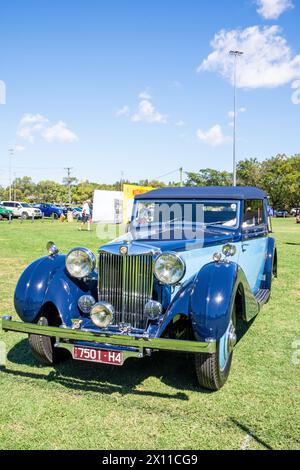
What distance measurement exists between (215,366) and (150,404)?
0.64 metres

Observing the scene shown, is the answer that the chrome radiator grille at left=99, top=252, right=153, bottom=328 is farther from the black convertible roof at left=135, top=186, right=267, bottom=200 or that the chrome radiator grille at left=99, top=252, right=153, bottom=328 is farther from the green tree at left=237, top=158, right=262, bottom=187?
the green tree at left=237, top=158, right=262, bottom=187

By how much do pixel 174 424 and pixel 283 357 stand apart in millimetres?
1932

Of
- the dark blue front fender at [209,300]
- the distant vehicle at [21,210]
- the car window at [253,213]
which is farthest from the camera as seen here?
the distant vehicle at [21,210]

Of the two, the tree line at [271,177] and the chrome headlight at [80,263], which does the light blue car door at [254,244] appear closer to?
the chrome headlight at [80,263]

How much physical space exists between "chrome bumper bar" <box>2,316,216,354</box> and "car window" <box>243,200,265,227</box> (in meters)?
2.46

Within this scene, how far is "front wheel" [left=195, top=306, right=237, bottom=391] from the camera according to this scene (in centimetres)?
369

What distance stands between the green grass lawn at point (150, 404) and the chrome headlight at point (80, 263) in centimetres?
99

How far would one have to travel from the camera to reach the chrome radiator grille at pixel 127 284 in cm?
403

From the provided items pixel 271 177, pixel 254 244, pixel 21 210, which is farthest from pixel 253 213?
pixel 271 177

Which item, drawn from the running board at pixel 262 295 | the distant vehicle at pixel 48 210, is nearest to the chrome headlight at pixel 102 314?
the running board at pixel 262 295

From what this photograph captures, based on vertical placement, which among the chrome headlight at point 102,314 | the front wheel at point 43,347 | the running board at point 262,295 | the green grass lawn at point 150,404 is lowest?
the green grass lawn at point 150,404

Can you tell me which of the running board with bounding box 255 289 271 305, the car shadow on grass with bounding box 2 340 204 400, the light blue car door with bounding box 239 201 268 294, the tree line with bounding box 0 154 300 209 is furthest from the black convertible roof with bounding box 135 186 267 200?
the tree line with bounding box 0 154 300 209
